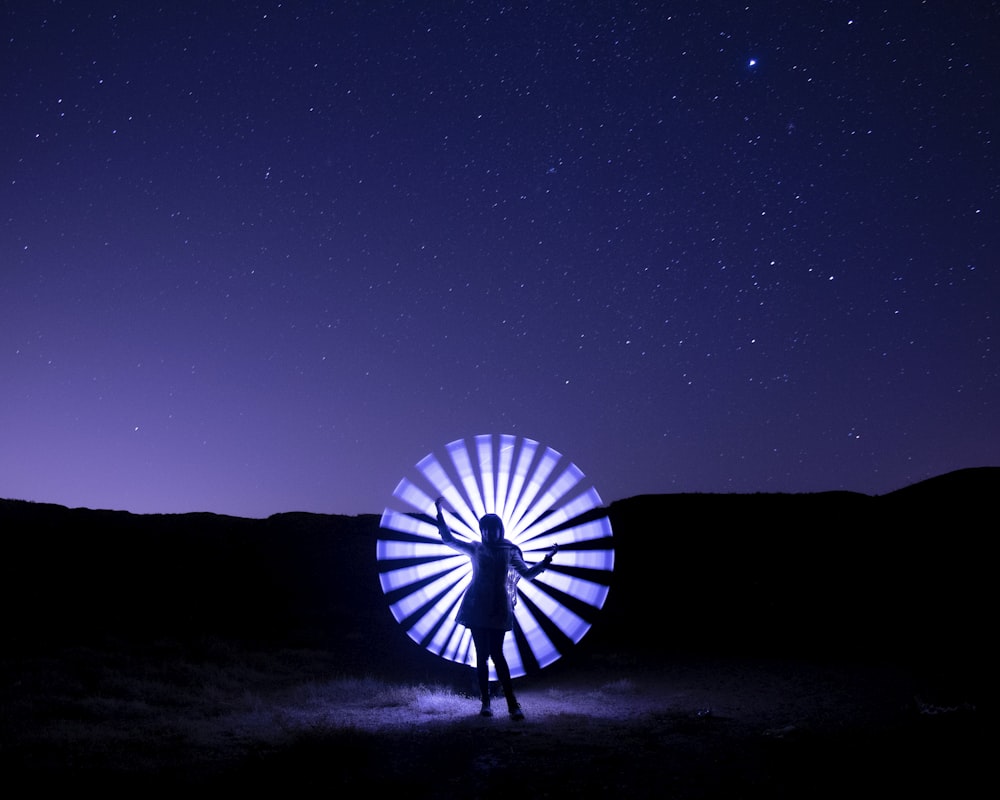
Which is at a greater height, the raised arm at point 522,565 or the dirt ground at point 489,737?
the raised arm at point 522,565

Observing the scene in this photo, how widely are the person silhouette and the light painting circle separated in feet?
7.34

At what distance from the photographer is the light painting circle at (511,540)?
10891mm

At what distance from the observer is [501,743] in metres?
6.54

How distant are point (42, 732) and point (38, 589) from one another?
16.6 meters

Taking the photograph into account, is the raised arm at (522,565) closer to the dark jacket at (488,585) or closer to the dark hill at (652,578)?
the dark jacket at (488,585)

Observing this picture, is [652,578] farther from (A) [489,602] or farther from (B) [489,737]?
(B) [489,737]

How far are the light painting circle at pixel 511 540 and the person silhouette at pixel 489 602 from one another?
224 centimetres

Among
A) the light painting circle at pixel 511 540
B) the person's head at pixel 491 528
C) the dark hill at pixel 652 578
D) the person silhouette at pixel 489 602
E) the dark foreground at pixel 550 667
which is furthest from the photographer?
the dark hill at pixel 652 578

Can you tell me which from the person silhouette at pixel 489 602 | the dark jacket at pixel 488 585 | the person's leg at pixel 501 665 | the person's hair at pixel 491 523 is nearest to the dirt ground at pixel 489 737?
the person's leg at pixel 501 665

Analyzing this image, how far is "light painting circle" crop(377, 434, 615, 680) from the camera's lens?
10891mm

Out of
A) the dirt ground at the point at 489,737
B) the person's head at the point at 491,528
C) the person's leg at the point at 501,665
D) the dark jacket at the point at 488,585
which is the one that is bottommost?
the dirt ground at the point at 489,737

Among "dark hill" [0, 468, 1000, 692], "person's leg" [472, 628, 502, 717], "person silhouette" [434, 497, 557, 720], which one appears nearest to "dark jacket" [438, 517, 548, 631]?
"person silhouette" [434, 497, 557, 720]

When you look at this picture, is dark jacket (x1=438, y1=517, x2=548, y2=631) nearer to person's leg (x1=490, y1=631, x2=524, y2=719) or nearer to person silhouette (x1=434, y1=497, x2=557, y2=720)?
person silhouette (x1=434, y1=497, x2=557, y2=720)

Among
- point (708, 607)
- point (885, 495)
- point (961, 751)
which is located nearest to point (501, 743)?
Answer: point (961, 751)
